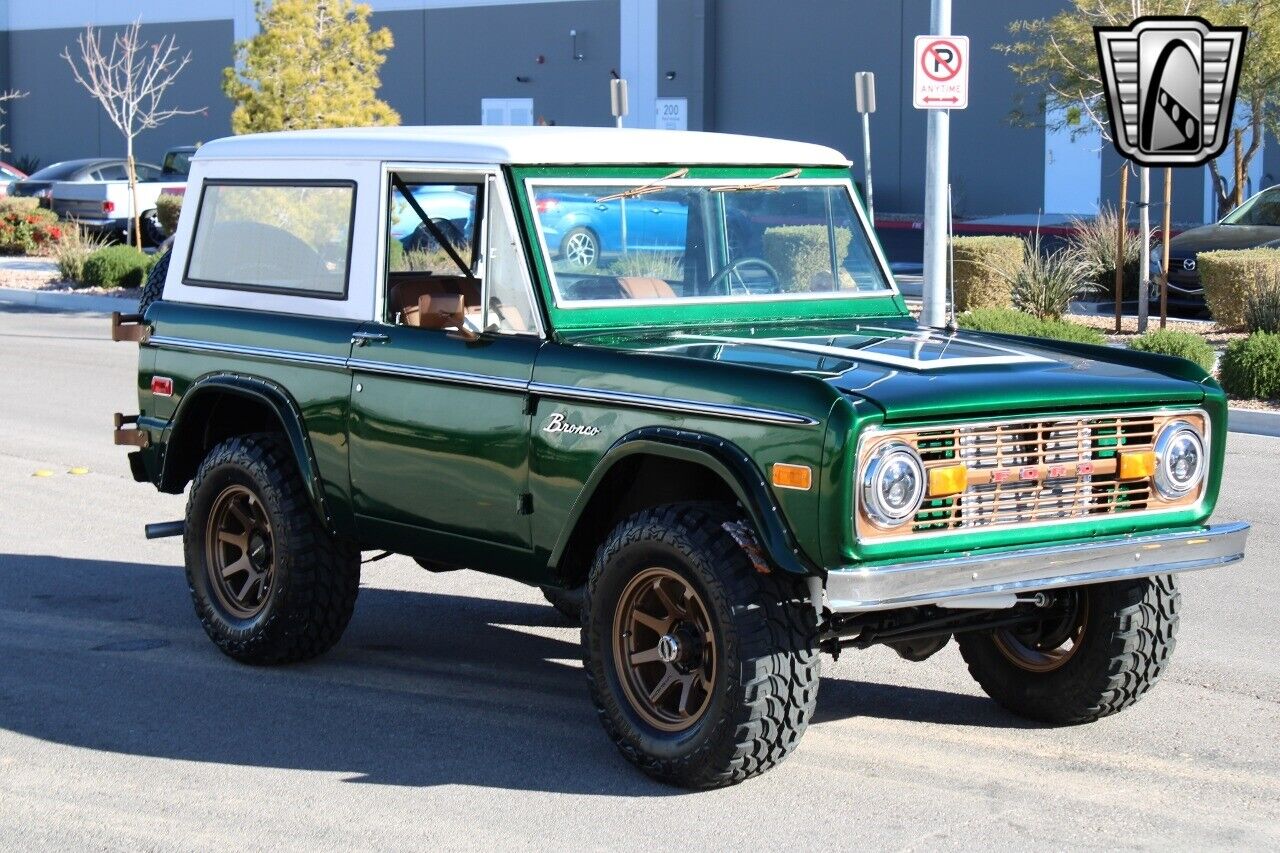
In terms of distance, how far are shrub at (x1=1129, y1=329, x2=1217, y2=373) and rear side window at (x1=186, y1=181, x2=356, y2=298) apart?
9632 millimetres

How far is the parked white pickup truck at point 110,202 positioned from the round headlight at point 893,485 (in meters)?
27.8

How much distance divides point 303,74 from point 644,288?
1899 centimetres

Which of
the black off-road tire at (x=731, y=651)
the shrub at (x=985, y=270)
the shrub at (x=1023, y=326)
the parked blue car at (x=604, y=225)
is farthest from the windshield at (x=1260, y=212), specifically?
the black off-road tire at (x=731, y=651)

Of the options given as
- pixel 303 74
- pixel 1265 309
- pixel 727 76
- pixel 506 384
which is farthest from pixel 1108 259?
pixel 727 76

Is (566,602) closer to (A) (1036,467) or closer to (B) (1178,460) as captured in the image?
(A) (1036,467)

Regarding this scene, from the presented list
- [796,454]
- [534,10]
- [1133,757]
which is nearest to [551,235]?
[796,454]

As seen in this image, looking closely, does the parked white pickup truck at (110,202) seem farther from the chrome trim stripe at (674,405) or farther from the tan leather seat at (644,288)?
the chrome trim stripe at (674,405)

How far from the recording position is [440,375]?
6.12m

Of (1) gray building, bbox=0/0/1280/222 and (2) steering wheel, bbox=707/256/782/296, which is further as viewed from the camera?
(1) gray building, bbox=0/0/1280/222

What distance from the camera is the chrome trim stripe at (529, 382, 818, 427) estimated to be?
504cm

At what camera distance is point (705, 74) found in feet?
132

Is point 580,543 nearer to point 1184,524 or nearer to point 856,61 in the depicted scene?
point 1184,524

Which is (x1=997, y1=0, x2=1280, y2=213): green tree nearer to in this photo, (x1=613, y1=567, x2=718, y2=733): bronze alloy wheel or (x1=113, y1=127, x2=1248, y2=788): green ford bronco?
(x1=113, y1=127, x2=1248, y2=788): green ford bronco

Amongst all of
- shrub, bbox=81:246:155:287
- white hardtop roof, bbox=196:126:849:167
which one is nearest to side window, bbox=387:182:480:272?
white hardtop roof, bbox=196:126:849:167
